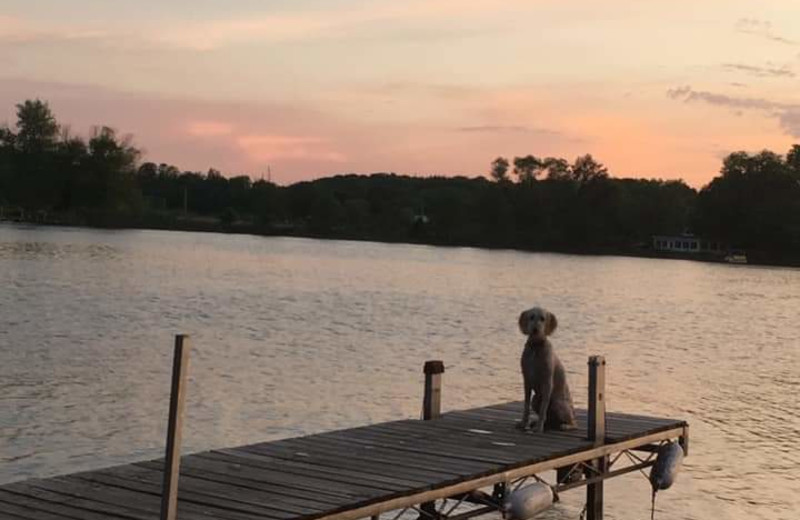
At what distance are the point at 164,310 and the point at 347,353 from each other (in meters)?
13.7

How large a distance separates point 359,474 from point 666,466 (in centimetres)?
532

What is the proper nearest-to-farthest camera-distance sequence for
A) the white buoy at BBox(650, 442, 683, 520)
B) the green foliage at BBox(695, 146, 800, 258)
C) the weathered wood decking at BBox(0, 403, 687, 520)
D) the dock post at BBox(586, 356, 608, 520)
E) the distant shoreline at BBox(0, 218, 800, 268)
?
the weathered wood decking at BBox(0, 403, 687, 520) → the dock post at BBox(586, 356, 608, 520) → the white buoy at BBox(650, 442, 683, 520) → the green foliage at BBox(695, 146, 800, 258) → the distant shoreline at BBox(0, 218, 800, 268)

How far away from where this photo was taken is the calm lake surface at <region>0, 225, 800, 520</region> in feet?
57.9

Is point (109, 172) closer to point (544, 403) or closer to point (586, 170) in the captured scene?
point (586, 170)

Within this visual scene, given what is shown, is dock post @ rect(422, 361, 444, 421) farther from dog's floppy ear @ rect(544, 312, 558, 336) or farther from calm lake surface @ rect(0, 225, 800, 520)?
calm lake surface @ rect(0, 225, 800, 520)

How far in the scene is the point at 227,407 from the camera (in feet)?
69.8

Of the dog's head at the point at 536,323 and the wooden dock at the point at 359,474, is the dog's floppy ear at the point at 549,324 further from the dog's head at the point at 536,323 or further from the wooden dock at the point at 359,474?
the wooden dock at the point at 359,474

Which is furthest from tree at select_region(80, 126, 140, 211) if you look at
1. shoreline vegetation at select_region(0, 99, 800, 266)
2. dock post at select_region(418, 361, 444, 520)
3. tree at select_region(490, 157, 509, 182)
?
dock post at select_region(418, 361, 444, 520)

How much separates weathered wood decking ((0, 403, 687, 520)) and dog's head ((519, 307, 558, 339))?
1.22 metres

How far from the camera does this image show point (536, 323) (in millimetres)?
11648

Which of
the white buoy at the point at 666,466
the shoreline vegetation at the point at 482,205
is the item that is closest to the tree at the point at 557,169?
the shoreline vegetation at the point at 482,205

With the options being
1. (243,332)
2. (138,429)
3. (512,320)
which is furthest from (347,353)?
(512,320)

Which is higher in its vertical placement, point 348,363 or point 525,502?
point 525,502

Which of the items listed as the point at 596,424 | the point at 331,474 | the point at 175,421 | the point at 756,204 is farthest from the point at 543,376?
the point at 756,204
